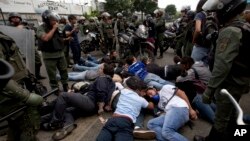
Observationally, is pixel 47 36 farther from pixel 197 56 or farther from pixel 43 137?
pixel 197 56

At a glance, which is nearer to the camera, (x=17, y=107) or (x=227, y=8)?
(x=227, y=8)

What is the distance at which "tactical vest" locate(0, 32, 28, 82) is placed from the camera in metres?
2.47

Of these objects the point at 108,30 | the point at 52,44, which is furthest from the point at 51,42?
the point at 108,30

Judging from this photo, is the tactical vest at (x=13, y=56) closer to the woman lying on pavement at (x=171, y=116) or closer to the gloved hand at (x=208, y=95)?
the woman lying on pavement at (x=171, y=116)

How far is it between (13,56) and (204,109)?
2694mm

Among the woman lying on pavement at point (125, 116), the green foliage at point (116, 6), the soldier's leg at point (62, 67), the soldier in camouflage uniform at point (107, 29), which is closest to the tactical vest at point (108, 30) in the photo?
the soldier in camouflage uniform at point (107, 29)

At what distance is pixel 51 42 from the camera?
4695 mm

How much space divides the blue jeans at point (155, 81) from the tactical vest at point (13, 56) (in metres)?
2.61

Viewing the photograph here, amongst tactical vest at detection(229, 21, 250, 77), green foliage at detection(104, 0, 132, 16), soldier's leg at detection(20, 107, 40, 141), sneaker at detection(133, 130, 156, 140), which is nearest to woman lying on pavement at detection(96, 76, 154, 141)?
sneaker at detection(133, 130, 156, 140)

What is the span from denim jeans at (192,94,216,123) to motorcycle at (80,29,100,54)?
7.14m

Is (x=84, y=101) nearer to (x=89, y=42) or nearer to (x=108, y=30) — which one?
(x=108, y=30)

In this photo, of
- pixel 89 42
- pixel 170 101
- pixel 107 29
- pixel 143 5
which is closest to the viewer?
pixel 170 101

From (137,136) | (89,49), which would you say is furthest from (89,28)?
(137,136)

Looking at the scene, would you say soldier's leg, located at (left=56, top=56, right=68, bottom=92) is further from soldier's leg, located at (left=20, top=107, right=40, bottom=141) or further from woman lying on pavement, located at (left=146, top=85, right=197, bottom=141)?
soldier's leg, located at (left=20, top=107, right=40, bottom=141)
